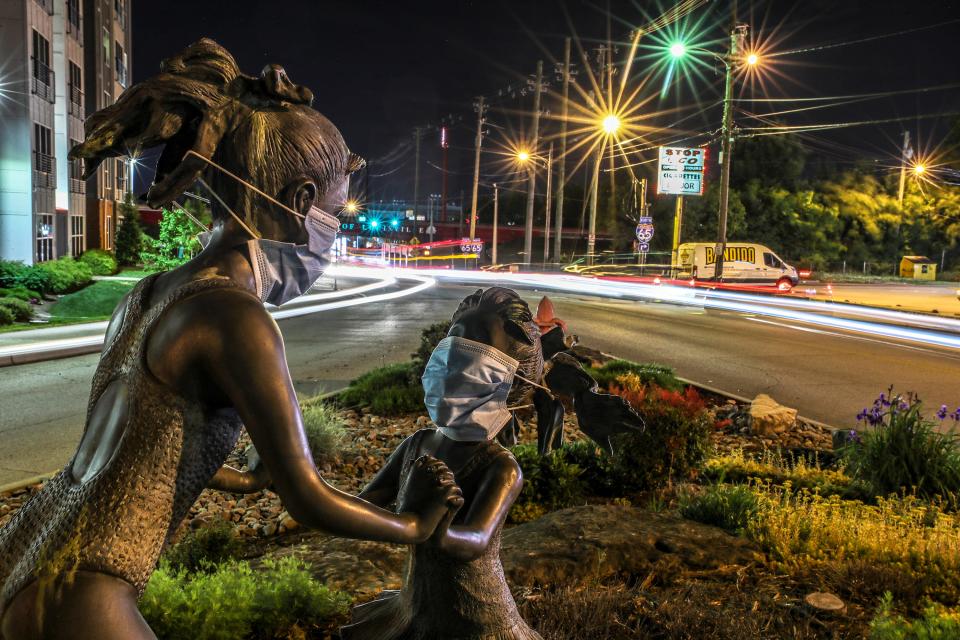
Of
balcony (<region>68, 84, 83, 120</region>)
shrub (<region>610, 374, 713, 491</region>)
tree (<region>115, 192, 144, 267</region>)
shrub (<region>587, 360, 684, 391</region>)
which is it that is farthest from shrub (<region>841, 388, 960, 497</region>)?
tree (<region>115, 192, 144, 267</region>)

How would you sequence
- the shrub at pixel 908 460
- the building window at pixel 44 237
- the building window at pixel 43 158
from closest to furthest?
the shrub at pixel 908 460, the building window at pixel 43 158, the building window at pixel 44 237

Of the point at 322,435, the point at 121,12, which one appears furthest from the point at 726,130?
the point at 121,12

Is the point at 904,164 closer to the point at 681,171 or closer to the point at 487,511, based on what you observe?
the point at 681,171

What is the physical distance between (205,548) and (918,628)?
12.6ft

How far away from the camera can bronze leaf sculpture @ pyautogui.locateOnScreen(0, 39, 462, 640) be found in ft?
4.79

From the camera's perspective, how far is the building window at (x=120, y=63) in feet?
153

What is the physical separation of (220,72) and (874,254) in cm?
5911

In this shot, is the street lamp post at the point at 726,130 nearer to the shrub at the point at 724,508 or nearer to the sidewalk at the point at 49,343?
the sidewalk at the point at 49,343

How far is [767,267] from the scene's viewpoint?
3481 cm

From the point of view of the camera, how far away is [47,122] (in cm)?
2909

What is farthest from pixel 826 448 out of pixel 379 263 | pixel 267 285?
pixel 379 263

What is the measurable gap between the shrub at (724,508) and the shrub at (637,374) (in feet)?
12.6

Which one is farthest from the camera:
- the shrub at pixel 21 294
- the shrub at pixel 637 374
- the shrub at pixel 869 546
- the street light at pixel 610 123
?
the street light at pixel 610 123

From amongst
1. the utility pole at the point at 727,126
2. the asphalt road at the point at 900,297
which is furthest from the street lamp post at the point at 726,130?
the asphalt road at the point at 900,297
